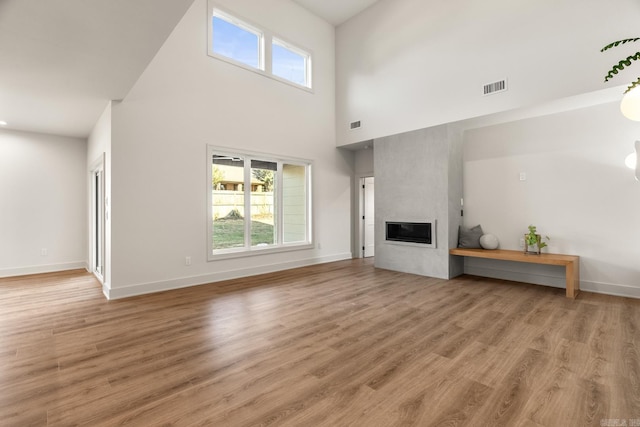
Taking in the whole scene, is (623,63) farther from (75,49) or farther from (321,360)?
(75,49)

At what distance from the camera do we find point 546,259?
4.19 meters

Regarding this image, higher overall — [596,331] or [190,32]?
[190,32]

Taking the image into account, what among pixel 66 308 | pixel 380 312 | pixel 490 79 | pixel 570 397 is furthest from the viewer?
pixel 490 79

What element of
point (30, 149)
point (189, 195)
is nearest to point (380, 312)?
point (189, 195)

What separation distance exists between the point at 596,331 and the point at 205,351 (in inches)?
146

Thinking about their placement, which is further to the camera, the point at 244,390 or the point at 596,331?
the point at 596,331

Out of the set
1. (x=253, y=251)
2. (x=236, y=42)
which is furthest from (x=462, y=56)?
(x=253, y=251)

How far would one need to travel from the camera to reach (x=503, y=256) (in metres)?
4.54

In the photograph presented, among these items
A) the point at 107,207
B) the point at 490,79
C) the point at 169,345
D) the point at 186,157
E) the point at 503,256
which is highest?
the point at 490,79

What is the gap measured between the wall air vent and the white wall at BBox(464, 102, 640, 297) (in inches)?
28.2

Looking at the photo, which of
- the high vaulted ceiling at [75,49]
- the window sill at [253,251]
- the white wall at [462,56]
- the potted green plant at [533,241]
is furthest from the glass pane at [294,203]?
the potted green plant at [533,241]

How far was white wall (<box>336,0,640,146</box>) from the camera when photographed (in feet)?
12.9

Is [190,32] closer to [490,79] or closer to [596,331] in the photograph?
[490,79]

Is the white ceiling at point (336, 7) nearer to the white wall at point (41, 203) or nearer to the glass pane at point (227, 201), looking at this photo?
the glass pane at point (227, 201)
